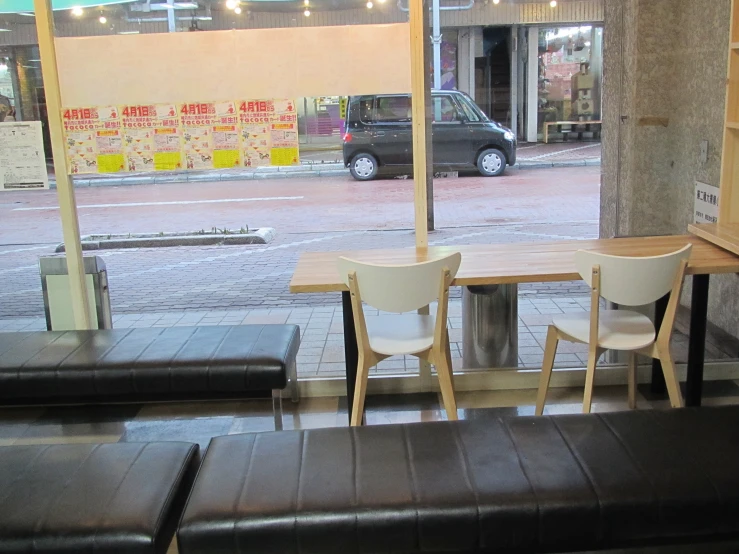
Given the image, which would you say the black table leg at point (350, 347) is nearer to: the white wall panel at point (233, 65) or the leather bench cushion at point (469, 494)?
the leather bench cushion at point (469, 494)

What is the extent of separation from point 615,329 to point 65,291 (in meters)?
2.71

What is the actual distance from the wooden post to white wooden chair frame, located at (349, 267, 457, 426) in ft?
5.32

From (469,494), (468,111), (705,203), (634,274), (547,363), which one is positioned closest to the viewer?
(469,494)

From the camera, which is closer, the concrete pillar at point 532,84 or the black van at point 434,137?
the black van at point 434,137

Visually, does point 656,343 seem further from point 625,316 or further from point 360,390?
point 360,390

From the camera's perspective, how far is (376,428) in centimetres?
225

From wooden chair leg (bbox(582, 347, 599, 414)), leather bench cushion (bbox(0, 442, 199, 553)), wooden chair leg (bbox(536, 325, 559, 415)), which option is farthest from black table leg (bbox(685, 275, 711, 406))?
leather bench cushion (bbox(0, 442, 199, 553))

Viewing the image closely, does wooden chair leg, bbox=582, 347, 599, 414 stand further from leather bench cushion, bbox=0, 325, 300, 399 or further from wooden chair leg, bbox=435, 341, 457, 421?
leather bench cushion, bbox=0, 325, 300, 399

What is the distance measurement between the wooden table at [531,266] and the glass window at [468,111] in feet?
3.37

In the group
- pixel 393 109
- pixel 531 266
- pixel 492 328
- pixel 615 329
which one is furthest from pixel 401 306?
pixel 393 109

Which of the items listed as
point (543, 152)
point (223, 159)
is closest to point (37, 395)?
point (223, 159)

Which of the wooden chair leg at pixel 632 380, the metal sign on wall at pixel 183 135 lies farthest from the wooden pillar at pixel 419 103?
the wooden chair leg at pixel 632 380

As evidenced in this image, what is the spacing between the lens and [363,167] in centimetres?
416

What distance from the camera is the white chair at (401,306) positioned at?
8.68 feet
